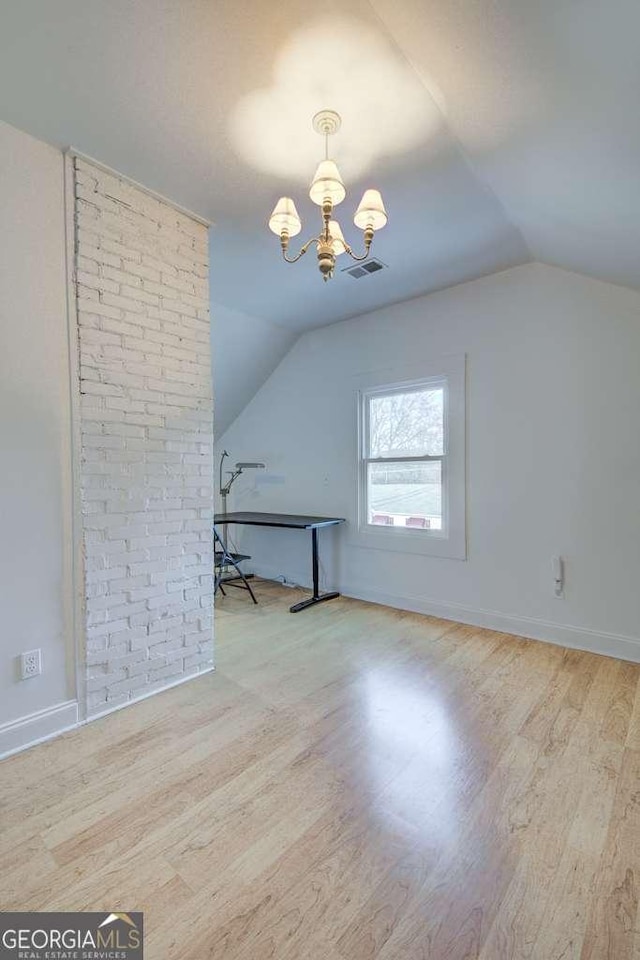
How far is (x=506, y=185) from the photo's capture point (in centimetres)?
207

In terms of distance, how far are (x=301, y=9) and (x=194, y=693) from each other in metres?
2.94

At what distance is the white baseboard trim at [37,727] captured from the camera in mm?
1825

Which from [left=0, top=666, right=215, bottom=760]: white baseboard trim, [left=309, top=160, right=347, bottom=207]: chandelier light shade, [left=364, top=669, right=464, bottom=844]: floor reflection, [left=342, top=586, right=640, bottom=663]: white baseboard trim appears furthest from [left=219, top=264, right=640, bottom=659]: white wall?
[left=0, top=666, right=215, bottom=760]: white baseboard trim

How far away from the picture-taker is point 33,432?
1.92 m

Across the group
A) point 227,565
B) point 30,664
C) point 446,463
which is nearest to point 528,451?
point 446,463

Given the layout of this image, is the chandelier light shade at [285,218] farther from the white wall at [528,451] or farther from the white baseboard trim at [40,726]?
the white baseboard trim at [40,726]

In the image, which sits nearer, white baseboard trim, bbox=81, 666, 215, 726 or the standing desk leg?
white baseboard trim, bbox=81, 666, 215, 726

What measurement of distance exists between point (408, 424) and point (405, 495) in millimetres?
619

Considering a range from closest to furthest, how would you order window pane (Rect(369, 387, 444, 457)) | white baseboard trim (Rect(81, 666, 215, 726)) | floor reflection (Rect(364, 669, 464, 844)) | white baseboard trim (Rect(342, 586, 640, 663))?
floor reflection (Rect(364, 669, 464, 844)), white baseboard trim (Rect(81, 666, 215, 726)), white baseboard trim (Rect(342, 586, 640, 663)), window pane (Rect(369, 387, 444, 457))

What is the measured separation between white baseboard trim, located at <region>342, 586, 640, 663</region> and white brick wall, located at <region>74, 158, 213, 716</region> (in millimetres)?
1748

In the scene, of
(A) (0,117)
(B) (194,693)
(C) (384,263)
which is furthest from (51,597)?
(C) (384,263)

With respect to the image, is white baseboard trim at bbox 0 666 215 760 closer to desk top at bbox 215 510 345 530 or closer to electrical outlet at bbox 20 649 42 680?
electrical outlet at bbox 20 649 42 680

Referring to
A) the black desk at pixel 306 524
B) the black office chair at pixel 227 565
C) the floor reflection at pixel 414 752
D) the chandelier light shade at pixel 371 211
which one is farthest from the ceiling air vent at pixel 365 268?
the floor reflection at pixel 414 752

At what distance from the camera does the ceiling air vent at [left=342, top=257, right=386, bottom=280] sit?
2.95 m
